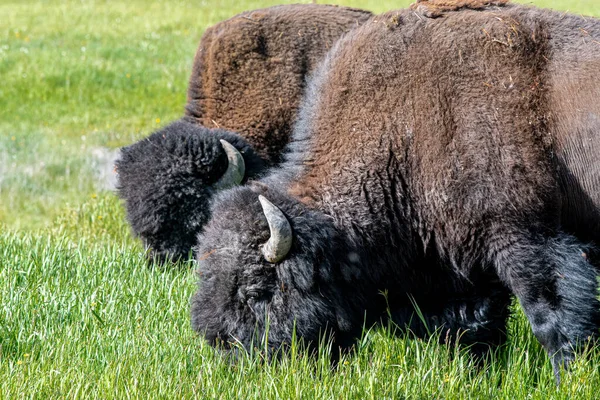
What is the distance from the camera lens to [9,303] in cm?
494

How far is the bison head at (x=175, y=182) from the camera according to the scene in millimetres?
6410

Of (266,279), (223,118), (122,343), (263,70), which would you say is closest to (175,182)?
(223,118)

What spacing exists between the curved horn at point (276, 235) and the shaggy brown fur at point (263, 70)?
9.05ft

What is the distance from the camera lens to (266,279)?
4352mm

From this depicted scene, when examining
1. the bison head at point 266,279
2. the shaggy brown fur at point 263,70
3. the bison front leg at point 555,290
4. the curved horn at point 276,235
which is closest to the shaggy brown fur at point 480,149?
the bison front leg at point 555,290

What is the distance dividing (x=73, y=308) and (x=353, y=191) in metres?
1.92

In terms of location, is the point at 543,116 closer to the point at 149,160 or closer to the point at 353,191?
the point at 353,191

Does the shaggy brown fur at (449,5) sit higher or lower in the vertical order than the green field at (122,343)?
higher

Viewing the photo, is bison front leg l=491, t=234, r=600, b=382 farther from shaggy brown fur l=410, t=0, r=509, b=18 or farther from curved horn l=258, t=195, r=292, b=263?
shaggy brown fur l=410, t=0, r=509, b=18

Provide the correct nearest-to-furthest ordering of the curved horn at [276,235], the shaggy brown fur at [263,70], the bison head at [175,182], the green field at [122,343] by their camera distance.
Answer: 1. the green field at [122,343]
2. the curved horn at [276,235]
3. the bison head at [175,182]
4. the shaggy brown fur at [263,70]

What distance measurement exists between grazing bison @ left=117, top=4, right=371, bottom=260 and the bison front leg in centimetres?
→ 278

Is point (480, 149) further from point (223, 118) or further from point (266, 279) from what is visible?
point (223, 118)

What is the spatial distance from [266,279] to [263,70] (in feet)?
10.3

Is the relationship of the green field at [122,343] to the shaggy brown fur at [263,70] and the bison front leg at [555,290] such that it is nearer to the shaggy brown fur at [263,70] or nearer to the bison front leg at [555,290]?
the bison front leg at [555,290]
